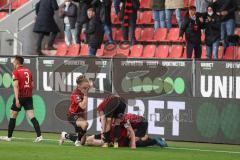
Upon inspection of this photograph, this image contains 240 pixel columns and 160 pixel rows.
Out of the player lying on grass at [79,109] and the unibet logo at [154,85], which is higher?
the unibet logo at [154,85]

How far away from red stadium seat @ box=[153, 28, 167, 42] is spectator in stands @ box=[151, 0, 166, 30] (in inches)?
5.4

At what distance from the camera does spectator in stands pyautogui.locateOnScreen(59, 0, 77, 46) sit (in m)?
27.9

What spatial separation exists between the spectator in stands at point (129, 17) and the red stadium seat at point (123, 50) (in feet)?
0.61

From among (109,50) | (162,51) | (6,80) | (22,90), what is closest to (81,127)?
(22,90)

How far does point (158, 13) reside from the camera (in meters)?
26.5

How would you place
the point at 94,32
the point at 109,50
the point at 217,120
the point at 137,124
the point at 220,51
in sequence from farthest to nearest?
the point at 109,50 < the point at 94,32 < the point at 220,51 < the point at 217,120 < the point at 137,124

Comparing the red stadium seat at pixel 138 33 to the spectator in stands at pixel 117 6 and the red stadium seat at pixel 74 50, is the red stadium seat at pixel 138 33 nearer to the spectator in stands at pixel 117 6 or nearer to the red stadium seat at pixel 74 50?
the spectator in stands at pixel 117 6

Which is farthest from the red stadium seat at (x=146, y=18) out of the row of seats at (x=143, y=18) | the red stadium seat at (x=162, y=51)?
the red stadium seat at (x=162, y=51)

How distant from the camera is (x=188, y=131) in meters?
21.9

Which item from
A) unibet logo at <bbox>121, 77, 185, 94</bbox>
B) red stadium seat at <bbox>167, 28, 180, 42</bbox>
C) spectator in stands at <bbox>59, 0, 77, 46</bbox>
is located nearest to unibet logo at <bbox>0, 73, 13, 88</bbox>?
unibet logo at <bbox>121, 77, 185, 94</bbox>

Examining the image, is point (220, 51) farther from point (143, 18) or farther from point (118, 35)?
point (118, 35)

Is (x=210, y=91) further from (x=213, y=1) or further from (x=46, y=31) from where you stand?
(x=46, y=31)

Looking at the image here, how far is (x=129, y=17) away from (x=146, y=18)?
58.8 inches

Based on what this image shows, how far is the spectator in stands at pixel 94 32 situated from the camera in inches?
1035
